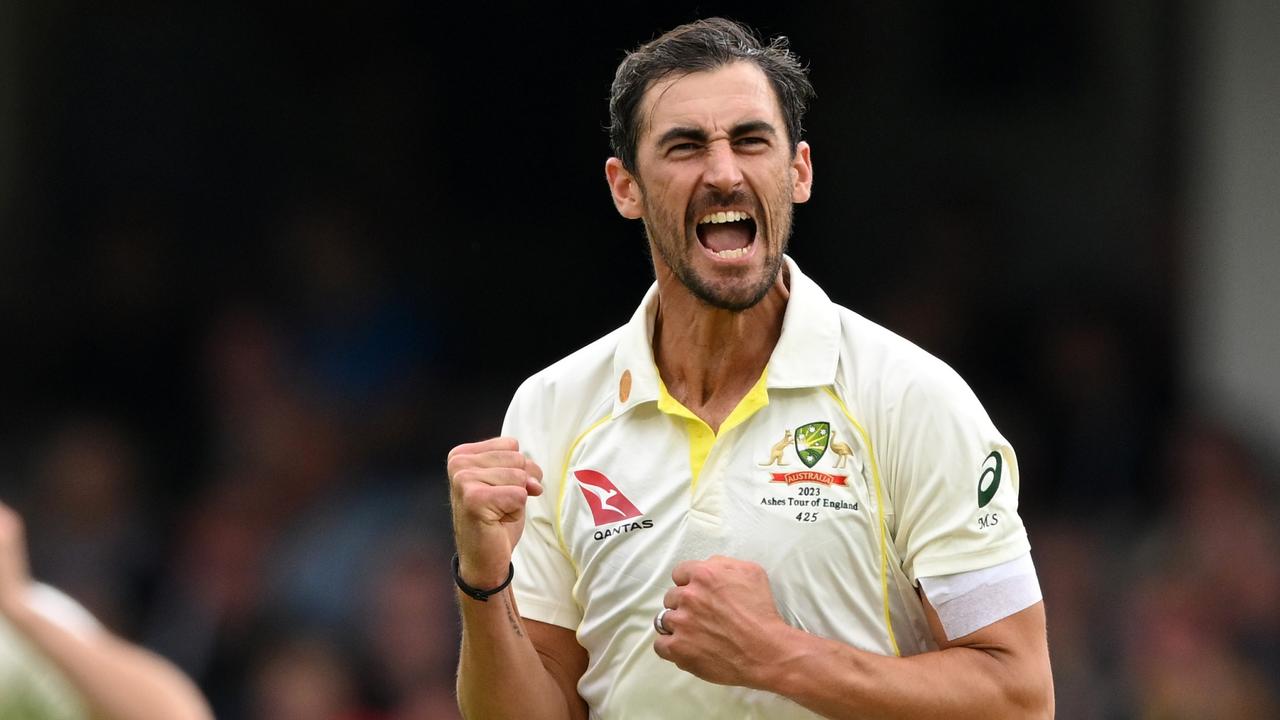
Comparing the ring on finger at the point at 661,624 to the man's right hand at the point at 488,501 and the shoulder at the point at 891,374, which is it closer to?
the man's right hand at the point at 488,501

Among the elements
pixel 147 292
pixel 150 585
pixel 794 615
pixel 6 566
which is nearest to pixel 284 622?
pixel 150 585

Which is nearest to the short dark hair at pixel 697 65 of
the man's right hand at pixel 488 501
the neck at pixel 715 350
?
the neck at pixel 715 350

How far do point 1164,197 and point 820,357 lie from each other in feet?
16.6

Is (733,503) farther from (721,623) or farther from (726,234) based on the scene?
(726,234)

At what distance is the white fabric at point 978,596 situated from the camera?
2930 millimetres

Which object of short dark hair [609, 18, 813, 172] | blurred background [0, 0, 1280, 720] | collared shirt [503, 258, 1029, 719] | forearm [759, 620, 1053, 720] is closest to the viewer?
forearm [759, 620, 1053, 720]

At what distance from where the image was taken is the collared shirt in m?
3.00

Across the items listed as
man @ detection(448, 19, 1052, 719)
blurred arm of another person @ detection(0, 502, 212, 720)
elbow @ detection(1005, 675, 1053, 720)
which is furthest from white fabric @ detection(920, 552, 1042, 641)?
blurred arm of another person @ detection(0, 502, 212, 720)

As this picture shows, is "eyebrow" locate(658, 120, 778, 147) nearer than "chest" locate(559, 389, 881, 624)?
No

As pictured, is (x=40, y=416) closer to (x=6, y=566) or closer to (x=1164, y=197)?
(x=1164, y=197)

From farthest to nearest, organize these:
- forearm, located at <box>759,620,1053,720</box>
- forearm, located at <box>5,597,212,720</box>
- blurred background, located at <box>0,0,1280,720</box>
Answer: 1. blurred background, located at <box>0,0,1280,720</box>
2. forearm, located at <box>759,620,1053,720</box>
3. forearm, located at <box>5,597,212,720</box>

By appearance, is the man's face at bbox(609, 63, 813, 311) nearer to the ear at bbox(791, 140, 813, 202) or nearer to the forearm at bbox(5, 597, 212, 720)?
the ear at bbox(791, 140, 813, 202)

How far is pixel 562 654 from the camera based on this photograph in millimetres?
3281

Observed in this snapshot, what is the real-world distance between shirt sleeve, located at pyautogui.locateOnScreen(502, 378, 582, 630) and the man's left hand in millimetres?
375
